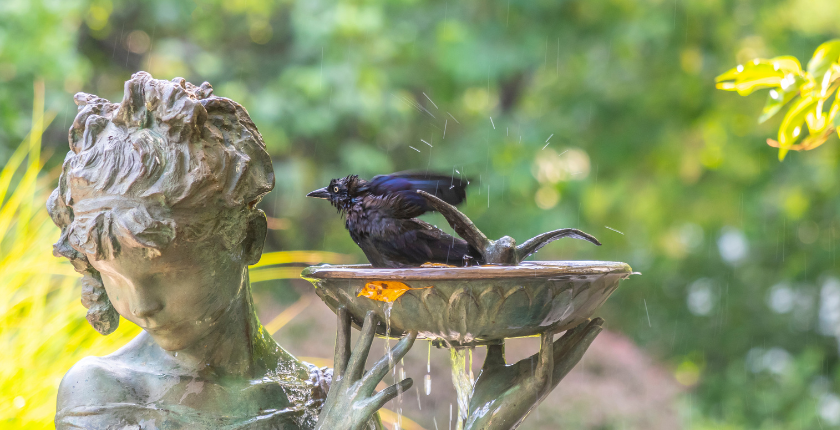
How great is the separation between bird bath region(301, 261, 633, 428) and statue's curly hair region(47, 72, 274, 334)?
24cm

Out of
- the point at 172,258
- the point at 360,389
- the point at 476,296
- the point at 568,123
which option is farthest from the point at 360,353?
the point at 568,123

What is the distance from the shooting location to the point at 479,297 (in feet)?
4.28

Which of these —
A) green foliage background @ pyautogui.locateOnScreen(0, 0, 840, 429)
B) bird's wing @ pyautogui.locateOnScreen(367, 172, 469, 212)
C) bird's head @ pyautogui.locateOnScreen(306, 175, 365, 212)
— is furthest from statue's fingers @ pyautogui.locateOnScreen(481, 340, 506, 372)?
green foliage background @ pyautogui.locateOnScreen(0, 0, 840, 429)

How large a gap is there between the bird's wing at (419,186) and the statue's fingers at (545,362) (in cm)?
36

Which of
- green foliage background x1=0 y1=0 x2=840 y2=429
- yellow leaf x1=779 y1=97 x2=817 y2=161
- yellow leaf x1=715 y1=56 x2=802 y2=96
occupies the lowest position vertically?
green foliage background x1=0 y1=0 x2=840 y2=429

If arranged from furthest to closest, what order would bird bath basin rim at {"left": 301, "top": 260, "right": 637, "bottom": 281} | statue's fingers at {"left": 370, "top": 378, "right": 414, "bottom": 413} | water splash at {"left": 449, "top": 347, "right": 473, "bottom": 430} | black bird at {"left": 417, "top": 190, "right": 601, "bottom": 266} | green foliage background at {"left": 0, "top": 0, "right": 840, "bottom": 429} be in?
green foliage background at {"left": 0, "top": 0, "right": 840, "bottom": 429} < water splash at {"left": 449, "top": 347, "right": 473, "bottom": 430} < black bird at {"left": 417, "top": 190, "right": 601, "bottom": 266} < statue's fingers at {"left": 370, "top": 378, "right": 414, "bottom": 413} < bird bath basin rim at {"left": 301, "top": 260, "right": 637, "bottom": 281}

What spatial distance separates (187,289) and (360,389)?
39cm

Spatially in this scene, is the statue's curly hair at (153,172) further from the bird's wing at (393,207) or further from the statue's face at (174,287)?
the bird's wing at (393,207)

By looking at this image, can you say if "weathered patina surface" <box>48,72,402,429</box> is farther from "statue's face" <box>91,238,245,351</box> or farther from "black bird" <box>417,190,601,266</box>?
"black bird" <box>417,190,601,266</box>

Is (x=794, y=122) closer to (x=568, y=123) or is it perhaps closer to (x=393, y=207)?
(x=393, y=207)

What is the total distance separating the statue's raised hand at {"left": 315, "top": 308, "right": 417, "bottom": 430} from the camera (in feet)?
4.58

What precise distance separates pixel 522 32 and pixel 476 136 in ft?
2.63

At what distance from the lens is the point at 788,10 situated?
17.5ft

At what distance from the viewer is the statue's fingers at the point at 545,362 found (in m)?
1.46
